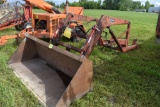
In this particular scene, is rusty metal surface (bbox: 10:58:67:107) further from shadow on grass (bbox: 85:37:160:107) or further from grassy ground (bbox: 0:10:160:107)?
shadow on grass (bbox: 85:37:160:107)

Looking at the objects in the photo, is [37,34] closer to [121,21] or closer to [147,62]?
[121,21]

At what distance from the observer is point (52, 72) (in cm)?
351

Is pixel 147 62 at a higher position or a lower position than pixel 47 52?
lower

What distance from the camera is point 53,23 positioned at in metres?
5.39

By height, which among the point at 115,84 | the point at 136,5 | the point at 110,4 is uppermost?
the point at 136,5

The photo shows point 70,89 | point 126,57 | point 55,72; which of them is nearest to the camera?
point 70,89

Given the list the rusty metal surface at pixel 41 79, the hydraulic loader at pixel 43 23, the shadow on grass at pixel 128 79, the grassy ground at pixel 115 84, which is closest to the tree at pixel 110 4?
the hydraulic loader at pixel 43 23

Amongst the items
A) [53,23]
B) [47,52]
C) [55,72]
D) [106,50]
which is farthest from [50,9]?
[55,72]

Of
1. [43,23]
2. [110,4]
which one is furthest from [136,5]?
[43,23]

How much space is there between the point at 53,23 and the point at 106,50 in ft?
5.86

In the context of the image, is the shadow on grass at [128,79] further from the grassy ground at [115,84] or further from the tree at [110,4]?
the tree at [110,4]

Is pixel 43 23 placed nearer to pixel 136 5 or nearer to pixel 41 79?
pixel 41 79

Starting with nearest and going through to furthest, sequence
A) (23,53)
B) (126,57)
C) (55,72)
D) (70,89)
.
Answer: (70,89)
(55,72)
(23,53)
(126,57)

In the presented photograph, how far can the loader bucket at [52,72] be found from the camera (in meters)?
2.63
